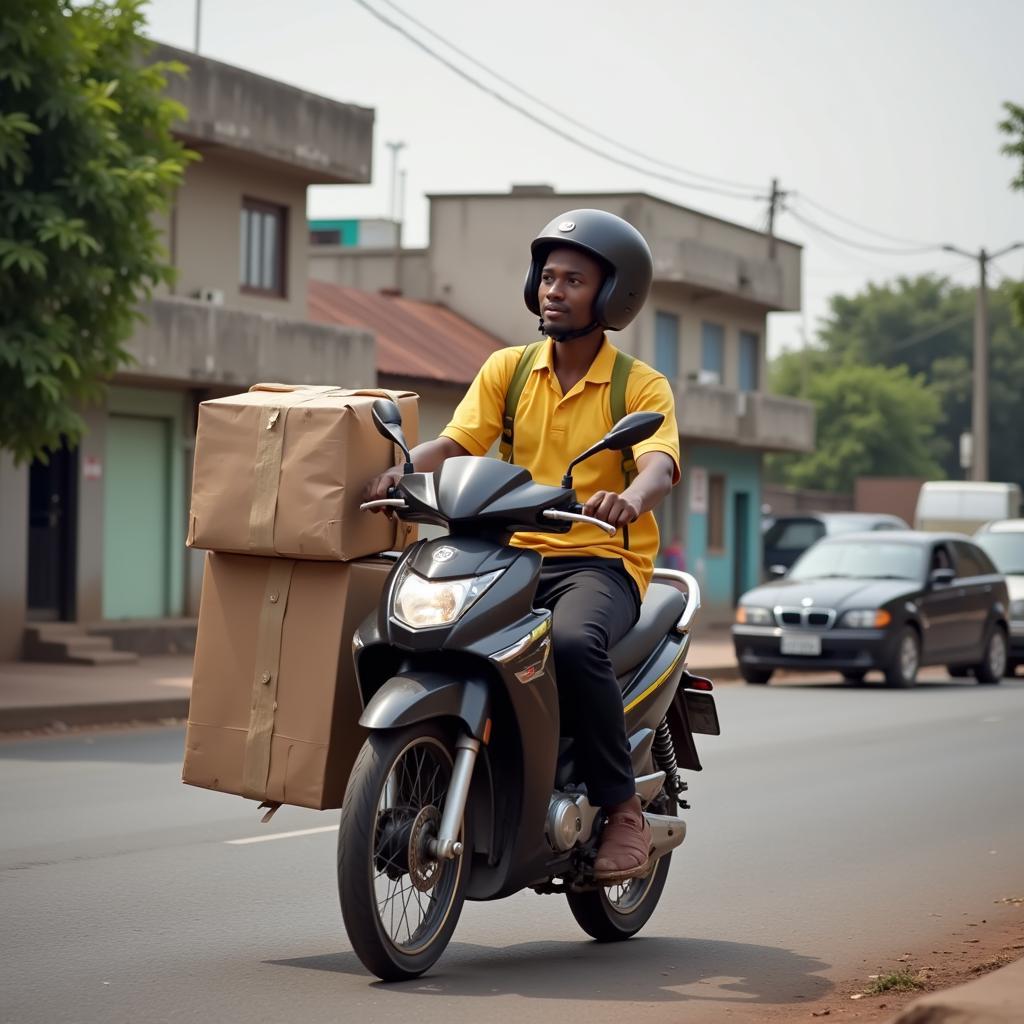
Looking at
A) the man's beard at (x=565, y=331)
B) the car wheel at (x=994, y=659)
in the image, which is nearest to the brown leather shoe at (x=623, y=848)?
the man's beard at (x=565, y=331)

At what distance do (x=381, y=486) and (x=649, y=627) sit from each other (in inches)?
41.8

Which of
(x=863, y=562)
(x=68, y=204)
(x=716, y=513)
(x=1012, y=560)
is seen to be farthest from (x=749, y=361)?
(x=68, y=204)

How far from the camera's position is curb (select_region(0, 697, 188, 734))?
15328 mm

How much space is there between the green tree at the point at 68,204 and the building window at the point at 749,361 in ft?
92.5

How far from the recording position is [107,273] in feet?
55.1

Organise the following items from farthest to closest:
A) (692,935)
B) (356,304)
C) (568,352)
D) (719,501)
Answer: (719,501), (356,304), (692,935), (568,352)

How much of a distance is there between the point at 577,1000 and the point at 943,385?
97.0 meters

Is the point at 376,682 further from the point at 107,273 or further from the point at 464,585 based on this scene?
the point at 107,273

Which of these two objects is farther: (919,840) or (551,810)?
(919,840)

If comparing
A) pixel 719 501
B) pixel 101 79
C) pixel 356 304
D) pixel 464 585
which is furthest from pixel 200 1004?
pixel 719 501

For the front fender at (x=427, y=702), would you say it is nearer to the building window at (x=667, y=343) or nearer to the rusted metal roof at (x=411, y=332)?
the rusted metal roof at (x=411, y=332)

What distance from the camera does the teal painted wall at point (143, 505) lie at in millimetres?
25359

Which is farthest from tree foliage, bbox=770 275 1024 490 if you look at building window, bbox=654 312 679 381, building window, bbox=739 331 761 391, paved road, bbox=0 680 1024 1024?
paved road, bbox=0 680 1024 1024

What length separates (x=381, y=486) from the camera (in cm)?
593
